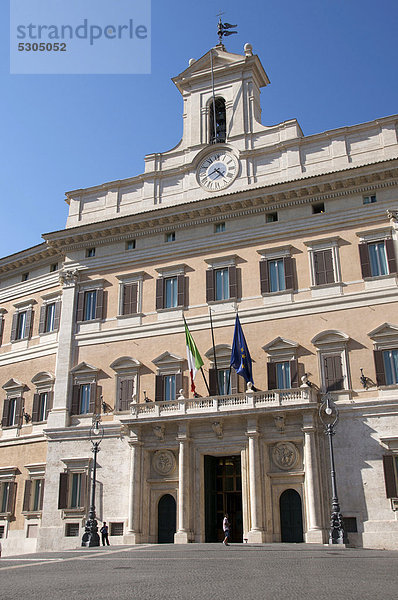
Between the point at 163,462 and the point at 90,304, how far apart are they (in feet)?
32.1

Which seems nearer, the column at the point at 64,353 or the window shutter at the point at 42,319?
the column at the point at 64,353

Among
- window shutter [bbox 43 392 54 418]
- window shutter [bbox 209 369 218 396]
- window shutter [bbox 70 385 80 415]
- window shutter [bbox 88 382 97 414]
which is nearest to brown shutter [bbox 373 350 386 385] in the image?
window shutter [bbox 209 369 218 396]

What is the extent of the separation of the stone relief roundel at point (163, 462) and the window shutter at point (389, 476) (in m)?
9.09

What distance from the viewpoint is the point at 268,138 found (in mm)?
31688

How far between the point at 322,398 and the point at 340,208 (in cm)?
889

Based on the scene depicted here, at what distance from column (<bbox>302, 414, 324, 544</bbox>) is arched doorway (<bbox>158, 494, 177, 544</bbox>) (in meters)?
6.17

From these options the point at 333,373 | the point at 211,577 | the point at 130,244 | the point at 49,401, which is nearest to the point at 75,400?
the point at 49,401

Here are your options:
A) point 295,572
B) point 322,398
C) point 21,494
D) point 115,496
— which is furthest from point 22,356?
point 295,572

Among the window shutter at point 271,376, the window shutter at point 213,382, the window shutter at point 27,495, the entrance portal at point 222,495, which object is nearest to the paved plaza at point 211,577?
the entrance portal at point 222,495

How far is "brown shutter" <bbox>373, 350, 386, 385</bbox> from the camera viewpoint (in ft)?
83.7

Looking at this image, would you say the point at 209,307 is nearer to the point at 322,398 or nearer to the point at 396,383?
the point at 322,398

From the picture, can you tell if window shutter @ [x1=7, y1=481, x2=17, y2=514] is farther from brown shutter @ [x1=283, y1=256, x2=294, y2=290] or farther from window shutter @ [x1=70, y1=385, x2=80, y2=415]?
brown shutter @ [x1=283, y1=256, x2=294, y2=290]

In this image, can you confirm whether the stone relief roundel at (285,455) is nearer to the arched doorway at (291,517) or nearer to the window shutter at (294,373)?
the arched doorway at (291,517)

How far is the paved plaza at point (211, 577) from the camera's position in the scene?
10055 millimetres
